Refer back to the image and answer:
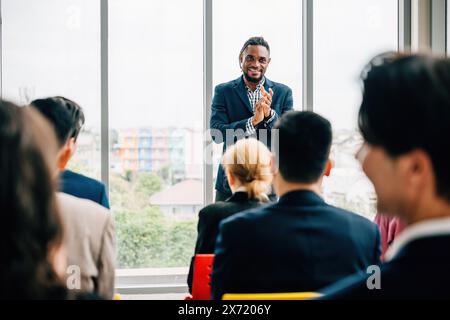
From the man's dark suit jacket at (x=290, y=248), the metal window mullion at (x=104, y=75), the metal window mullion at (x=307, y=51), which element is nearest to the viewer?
the man's dark suit jacket at (x=290, y=248)

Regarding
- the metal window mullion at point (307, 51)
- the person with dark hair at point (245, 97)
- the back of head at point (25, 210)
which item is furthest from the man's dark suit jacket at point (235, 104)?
the back of head at point (25, 210)

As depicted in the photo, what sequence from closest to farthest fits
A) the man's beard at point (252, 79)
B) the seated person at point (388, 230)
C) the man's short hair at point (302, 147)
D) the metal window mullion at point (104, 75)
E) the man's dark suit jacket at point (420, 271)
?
the man's dark suit jacket at point (420, 271)
the man's short hair at point (302, 147)
the seated person at point (388, 230)
the man's beard at point (252, 79)
the metal window mullion at point (104, 75)

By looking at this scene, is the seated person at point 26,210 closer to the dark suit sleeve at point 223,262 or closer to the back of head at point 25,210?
the back of head at point 25,210

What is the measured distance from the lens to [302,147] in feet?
5.93

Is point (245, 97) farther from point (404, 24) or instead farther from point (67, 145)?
point (404, 24)

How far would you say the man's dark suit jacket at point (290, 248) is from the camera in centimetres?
166

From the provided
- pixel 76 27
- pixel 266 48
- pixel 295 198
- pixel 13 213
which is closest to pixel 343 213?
pixel 295 198

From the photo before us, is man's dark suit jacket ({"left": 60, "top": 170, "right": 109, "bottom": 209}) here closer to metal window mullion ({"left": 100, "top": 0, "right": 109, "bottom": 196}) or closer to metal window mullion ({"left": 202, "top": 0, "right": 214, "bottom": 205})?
metal window mullion ({"left": 100, "top": 0, "right": 109, "bottom": 196})

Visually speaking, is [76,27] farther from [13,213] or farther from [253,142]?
[13,213]

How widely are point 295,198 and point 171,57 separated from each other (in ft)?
11.2

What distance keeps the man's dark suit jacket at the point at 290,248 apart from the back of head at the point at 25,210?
924 mm

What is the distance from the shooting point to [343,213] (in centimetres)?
173

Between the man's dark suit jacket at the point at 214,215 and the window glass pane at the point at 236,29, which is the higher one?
the window glass pane at the point at 236,29

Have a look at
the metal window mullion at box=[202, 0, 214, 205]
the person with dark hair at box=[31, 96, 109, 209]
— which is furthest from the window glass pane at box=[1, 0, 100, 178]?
the person with dark hair at box=[31, 96, 109, 209]
